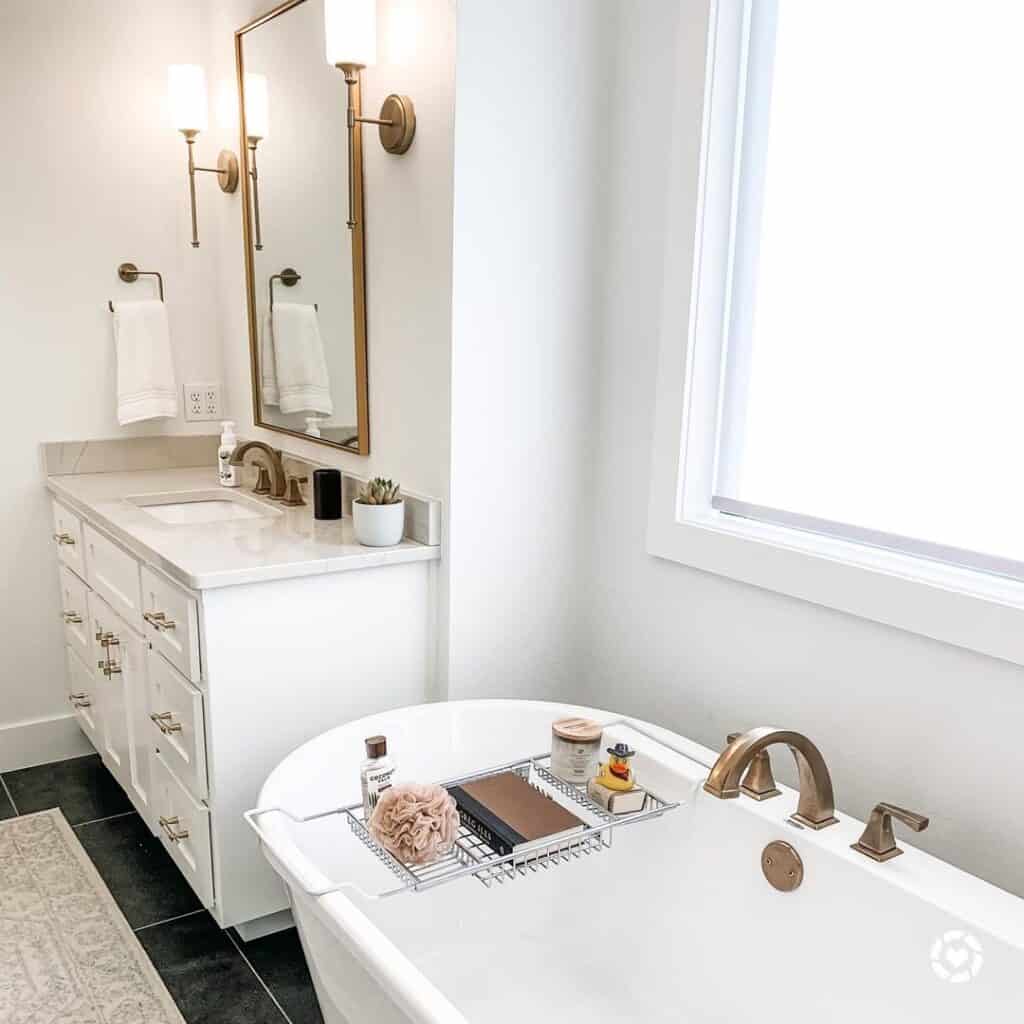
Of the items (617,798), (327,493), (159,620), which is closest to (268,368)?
(327,493)

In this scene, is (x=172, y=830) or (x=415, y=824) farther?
(x=172, y=830)

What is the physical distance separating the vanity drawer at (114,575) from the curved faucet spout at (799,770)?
139 cm

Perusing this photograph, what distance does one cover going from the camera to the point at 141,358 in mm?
2854

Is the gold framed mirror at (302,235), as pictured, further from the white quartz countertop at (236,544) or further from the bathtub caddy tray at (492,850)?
the bathtub caddy tray at (492,850)

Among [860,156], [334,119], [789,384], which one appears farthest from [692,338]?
[334,119]

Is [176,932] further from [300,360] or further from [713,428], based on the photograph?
[713,428]

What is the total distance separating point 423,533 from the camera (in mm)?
2152

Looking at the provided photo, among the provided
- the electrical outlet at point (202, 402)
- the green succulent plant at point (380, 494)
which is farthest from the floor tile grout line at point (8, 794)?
the green succulent plant at point (380, 494)

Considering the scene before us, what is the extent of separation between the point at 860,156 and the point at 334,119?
123 centimetres

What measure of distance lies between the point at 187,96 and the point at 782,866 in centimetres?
247

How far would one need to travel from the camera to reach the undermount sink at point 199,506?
254cm

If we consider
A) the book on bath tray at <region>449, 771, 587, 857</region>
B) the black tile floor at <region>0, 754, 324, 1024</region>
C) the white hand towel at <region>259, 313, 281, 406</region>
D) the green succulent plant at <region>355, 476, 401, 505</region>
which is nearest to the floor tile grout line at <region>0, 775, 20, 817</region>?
the black tile floor at <region>0, 754, 324, 1024</region>

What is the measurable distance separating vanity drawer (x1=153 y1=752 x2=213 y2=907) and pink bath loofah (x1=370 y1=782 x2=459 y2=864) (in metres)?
0.68

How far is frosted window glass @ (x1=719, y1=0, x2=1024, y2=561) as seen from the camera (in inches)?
60.0
